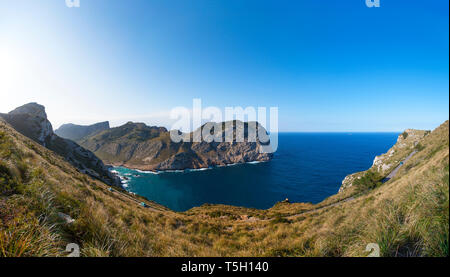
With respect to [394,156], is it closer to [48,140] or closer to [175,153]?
[48,140]

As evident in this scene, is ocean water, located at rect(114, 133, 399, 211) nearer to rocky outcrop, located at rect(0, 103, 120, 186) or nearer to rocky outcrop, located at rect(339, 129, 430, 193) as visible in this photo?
rocky outcrop, located at rect(339, 129, 430, 193)

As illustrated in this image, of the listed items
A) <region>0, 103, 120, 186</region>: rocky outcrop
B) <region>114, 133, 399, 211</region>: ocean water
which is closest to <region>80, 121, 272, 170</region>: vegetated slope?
<region>114, 133, 399, 211</region>: ocean water

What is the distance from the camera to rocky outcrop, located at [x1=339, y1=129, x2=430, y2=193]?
35997mm

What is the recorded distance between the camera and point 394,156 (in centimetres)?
4103

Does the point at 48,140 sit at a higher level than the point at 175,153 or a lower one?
higher

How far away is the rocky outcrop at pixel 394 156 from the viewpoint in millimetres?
35997

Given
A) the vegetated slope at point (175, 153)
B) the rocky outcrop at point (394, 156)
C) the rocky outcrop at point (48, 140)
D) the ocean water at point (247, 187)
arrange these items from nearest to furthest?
the rocky outcrop at point (394, 156) → the rocky outcrop at point (48, 140) → the ocean water at point (247, 187) → the vegetated slope at point (175, 153)

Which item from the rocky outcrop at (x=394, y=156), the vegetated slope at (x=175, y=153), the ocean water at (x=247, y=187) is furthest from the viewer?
the vegetated slope at (x=175, y=153)

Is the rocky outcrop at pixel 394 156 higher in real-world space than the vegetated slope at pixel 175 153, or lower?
higher

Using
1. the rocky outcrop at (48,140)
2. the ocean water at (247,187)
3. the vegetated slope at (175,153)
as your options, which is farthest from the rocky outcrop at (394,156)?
the vegetated slope at (175,153)

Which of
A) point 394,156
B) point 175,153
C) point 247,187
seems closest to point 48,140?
point 247,187

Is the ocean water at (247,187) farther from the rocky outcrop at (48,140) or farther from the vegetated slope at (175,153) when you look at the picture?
the vegetated slope at (175,153)

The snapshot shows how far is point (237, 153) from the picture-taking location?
16338 centimetres
